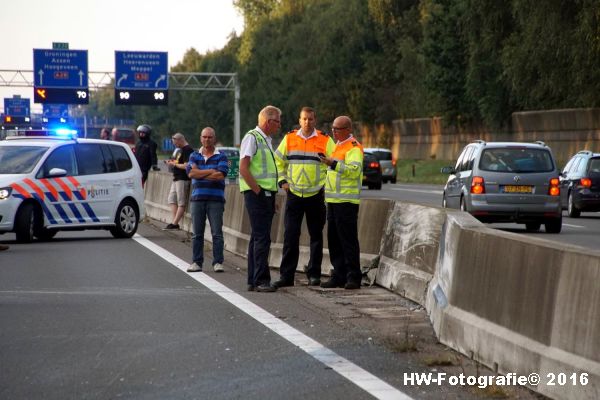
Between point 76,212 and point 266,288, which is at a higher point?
point 266,288

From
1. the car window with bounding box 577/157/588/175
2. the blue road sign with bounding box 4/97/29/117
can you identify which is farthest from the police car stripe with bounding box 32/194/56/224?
the blue road sign with bounding box 4/97/29/117

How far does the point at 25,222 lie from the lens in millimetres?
21547

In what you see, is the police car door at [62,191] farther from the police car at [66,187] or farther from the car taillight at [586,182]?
the car taillight at [586,182]

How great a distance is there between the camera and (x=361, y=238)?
48.6 ft

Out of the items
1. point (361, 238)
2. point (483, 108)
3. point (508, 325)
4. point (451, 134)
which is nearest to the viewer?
point (508, 325)

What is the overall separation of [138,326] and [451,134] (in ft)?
210

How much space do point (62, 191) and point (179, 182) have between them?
11.2 ft

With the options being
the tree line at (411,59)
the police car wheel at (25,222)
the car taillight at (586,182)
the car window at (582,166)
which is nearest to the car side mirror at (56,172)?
the police car wheel at (25,222)

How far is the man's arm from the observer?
14109 mm

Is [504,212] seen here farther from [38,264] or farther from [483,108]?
[483,108]

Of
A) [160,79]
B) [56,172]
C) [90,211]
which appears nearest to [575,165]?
[90,211]

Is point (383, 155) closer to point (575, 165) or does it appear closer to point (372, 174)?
point (372, 174)

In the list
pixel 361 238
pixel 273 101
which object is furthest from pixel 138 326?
pixel 273 101

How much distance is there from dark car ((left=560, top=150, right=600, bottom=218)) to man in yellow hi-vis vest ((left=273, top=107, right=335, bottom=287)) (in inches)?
719
